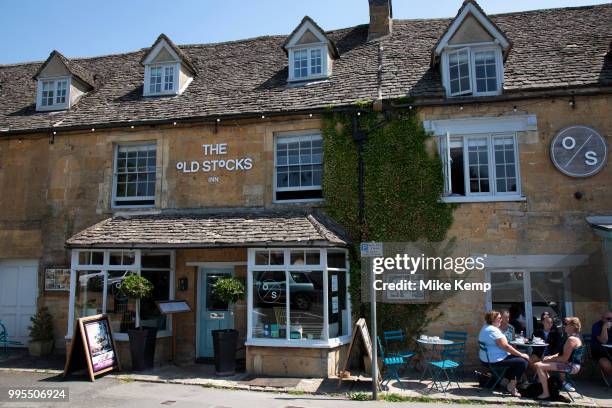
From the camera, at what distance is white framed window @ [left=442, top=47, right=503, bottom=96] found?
11688 millimetres

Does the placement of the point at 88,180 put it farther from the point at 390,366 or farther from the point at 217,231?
the point at 390,366

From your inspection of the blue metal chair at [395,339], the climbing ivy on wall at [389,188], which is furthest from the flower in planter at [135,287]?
the blue metal chair at [395,339]

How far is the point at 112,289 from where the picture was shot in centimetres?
1170

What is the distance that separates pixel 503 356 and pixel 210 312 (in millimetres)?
7066

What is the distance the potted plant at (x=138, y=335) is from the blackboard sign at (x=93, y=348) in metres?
0.39

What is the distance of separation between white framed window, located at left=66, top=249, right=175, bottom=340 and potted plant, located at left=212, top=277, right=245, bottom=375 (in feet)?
6.91

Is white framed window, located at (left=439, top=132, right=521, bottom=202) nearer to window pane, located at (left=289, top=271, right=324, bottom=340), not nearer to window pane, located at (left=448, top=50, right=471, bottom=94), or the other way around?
window pane, located at (left=448, top=50, right=471, bottom=94)

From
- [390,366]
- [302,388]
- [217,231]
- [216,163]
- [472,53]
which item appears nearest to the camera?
[302,388]

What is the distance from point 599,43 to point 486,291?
753 centimetres

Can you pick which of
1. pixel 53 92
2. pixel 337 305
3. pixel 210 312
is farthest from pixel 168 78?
pixel 337 305

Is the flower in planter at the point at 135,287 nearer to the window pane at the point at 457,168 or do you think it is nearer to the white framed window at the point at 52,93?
the white framed window at the point at 52,93

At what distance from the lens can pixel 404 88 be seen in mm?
12234

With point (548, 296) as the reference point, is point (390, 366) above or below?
below

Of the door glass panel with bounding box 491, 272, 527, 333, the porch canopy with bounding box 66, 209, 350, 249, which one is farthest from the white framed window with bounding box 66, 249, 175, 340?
the door glass panel with bounding box 491, 272, 527, 333
